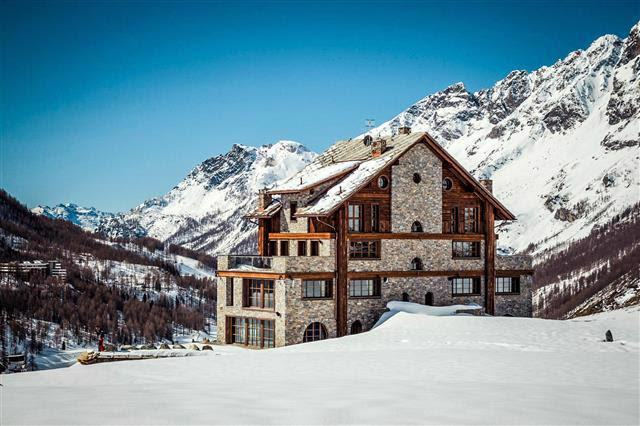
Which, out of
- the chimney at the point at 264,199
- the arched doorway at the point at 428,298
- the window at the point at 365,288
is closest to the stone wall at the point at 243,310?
the window at the point at 365,288

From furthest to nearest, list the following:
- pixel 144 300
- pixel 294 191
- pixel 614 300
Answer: pixel 144 300 < pixel 614 300 < pixel 294 191

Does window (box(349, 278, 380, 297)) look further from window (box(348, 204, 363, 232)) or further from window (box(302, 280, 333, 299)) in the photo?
window (box(348, 204, 363, 232))

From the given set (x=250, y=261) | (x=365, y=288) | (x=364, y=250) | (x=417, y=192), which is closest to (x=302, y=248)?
(x=250, y=261)

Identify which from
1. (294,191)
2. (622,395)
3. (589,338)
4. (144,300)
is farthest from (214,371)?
(144,300)

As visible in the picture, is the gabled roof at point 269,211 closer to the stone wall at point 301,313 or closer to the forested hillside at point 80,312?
the stone wall at point 301,313

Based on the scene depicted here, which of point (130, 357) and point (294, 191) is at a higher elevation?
point (294, 191)

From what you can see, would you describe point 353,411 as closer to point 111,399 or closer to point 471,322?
point 111,399

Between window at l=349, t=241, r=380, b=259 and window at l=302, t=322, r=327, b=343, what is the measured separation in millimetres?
4558

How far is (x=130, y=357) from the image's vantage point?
38.2 metres

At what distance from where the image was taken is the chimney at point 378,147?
4856 centimetres

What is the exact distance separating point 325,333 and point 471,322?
813cm

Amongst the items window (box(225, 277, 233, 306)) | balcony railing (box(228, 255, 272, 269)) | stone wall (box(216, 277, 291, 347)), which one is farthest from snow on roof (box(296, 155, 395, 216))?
window (box(225, 277, 233, 306))

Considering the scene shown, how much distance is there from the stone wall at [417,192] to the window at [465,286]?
364cm

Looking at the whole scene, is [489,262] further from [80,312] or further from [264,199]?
[80,312]
